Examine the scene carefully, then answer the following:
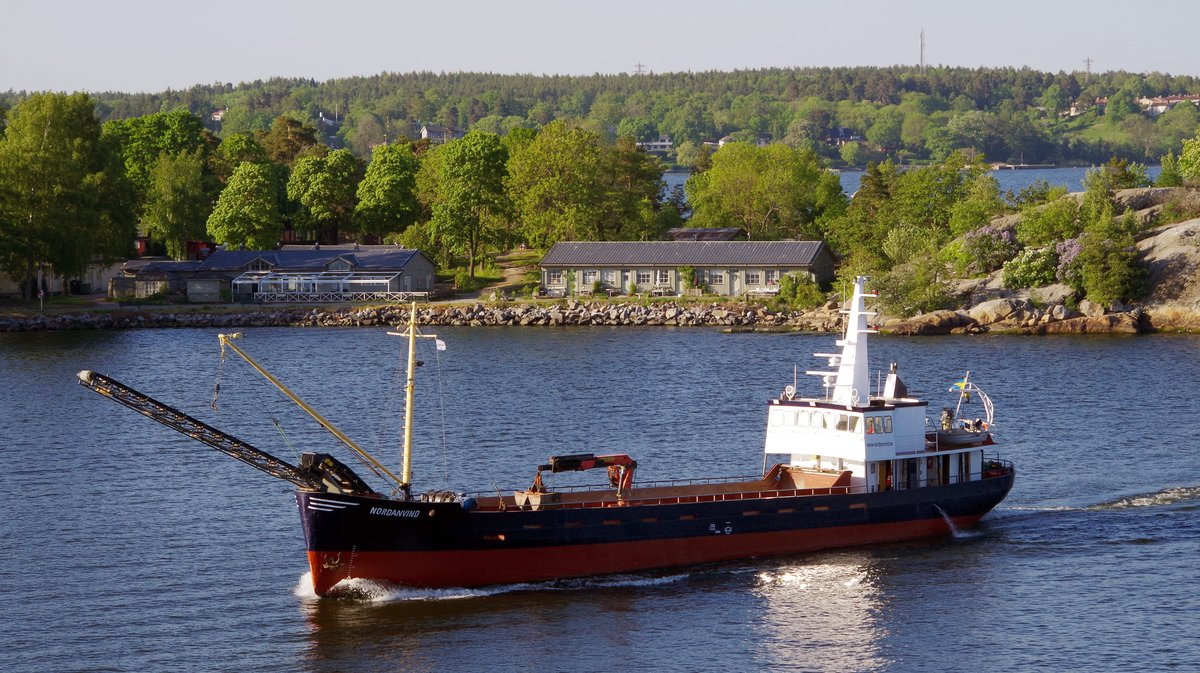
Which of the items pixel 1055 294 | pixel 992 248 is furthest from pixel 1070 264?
pixel 992 248

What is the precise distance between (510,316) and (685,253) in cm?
1704

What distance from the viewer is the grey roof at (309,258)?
12862cm

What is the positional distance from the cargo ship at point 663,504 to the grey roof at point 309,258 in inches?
3047

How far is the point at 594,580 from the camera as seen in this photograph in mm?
44344

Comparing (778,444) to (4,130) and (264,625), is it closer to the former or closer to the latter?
(264,625)

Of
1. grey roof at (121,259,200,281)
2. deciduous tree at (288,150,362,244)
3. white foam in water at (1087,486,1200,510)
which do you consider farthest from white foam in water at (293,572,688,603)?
deciduous tree at (288,150,362,244)

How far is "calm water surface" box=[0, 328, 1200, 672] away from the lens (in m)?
38.3

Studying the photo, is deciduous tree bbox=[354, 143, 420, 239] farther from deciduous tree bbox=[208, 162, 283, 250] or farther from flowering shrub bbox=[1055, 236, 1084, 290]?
flowering shrub bbox=[1055, 236, 1084, 290]

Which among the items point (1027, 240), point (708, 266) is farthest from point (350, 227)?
point (1027, 240)

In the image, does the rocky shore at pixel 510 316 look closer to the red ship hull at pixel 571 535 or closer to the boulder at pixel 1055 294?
the boulder at pixel 1055 294

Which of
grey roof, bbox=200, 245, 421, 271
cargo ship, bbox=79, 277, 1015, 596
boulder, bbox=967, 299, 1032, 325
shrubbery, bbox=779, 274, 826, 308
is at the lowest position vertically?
cargo ship, bbox=79, 277, 1015, 596

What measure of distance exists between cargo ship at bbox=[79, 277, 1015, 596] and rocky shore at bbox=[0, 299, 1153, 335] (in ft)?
182

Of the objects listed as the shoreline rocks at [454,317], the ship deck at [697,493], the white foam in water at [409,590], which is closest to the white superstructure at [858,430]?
the ship deck at [697,493]

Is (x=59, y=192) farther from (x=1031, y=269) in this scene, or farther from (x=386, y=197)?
(x=1031, y=269)
